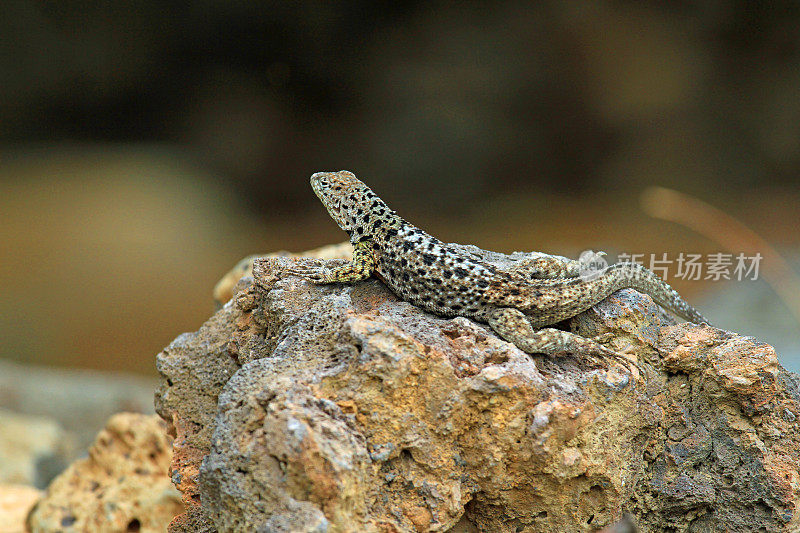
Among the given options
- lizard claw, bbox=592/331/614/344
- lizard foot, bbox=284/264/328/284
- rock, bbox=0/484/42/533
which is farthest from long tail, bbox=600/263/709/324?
rock, bbox=0/484/42/533

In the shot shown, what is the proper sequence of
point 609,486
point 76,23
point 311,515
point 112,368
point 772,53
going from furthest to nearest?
point 112,368 → point 772,53 → point 76,23 → point 609,486 → point 311,515

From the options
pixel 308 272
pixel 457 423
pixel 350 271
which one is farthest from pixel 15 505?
pixel 457 423

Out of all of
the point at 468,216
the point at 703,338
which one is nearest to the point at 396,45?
the point at 468,216

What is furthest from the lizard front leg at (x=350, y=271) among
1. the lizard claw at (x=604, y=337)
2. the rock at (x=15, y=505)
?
the rock at (x=15, y=505)

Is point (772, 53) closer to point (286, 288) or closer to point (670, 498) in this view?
point (670, 498)

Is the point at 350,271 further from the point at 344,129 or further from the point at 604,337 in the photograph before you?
the point at 344,129

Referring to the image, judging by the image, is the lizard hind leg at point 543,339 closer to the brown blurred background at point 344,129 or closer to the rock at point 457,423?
the rock at point 457,423
